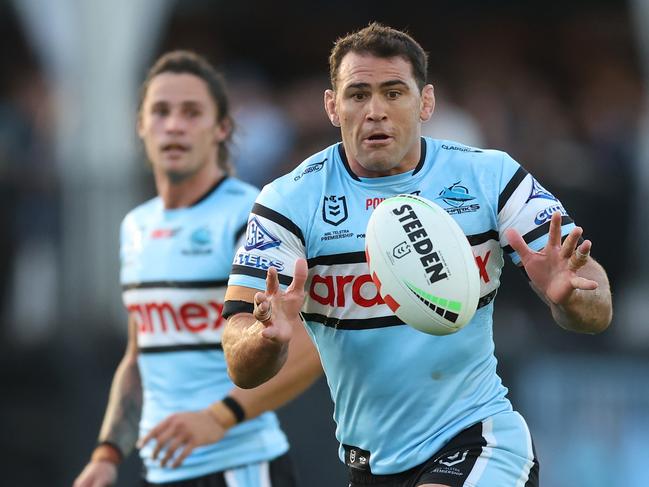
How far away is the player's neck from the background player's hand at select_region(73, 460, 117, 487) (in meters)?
1.27

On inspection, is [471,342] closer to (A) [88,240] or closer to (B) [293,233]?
(B) [293,233]

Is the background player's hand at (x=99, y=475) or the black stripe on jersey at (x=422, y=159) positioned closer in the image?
the black stripe on jersey at (x=422, y=159)

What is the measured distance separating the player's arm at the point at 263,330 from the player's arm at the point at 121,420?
1789 millimetres

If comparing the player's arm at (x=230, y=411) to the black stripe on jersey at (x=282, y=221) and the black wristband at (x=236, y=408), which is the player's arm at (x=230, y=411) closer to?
the black wristband at (x=236, y=408)

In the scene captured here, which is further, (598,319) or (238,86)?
(238,86)

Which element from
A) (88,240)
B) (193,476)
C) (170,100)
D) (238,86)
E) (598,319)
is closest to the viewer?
(598,319)

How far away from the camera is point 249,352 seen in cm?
493

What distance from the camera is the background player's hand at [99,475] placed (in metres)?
6.58

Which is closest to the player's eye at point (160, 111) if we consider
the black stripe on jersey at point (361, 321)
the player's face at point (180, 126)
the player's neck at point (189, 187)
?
the player's face at point (180, 126)

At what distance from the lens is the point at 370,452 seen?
5387mm

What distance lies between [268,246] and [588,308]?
1.18m

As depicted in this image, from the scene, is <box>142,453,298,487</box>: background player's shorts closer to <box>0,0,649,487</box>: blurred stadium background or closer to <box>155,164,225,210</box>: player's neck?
<box>155,164,225,210</box>: player's neck

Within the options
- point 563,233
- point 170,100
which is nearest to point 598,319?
point 563,233

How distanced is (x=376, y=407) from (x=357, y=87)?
1.21 meters
